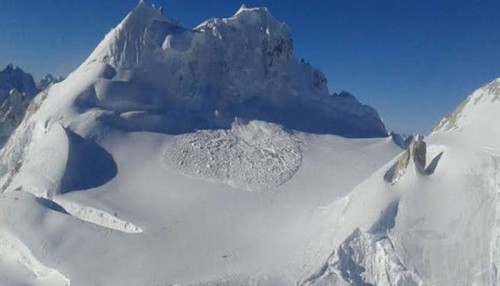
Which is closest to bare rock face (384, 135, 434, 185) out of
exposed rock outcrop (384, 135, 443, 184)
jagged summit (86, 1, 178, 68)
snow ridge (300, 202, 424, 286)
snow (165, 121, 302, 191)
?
exposed rock outcrop (384, 135, 443, 184)

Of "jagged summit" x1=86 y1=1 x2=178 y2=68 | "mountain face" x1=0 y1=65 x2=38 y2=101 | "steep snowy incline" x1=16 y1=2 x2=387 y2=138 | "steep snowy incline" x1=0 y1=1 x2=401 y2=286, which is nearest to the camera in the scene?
"steep snowy incline" x1=0 y1=1 x2=401 y2=286

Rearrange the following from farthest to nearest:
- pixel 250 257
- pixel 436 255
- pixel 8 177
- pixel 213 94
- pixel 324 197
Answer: pixel 213 94, pixel 8 177, pixel 324 197, pixel 250 257, pixel 436 255

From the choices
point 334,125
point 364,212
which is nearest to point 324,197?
point 364,212

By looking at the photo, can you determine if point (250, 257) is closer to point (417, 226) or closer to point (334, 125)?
point (417, 226)

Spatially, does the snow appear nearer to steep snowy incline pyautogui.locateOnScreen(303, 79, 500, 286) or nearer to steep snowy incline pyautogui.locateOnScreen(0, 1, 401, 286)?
steep snowy incline pyautogui.locateOnScreen(0, 1, 401, 286)

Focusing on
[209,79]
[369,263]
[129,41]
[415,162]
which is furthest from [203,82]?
[369,263]
